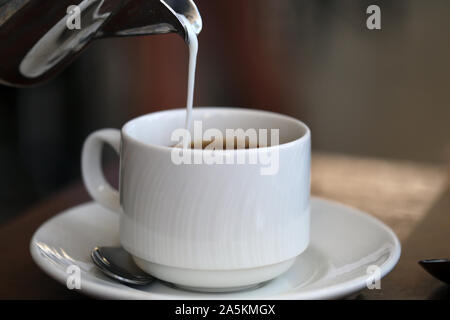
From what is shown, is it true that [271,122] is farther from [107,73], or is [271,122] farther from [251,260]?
[107,73]

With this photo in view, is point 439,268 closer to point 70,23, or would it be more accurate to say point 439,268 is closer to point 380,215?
point 380,215

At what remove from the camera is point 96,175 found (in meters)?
0.65

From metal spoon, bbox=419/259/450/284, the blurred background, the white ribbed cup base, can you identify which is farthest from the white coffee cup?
the blurred background

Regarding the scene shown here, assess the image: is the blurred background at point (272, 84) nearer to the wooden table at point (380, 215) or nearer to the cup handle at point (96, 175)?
the wooden table at point (380, 215)

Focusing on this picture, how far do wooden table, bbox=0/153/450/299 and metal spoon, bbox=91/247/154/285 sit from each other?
4 centimetres

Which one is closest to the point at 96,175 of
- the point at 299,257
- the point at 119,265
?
the point at 119,265

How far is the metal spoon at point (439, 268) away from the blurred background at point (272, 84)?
133 centimetres

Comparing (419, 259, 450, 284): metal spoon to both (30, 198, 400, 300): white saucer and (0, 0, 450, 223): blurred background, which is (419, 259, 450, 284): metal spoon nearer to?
(30, 198, 400, 300): white saucer

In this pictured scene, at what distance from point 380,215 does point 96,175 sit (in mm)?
347

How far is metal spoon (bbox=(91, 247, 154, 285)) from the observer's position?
53 cm

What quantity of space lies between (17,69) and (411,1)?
2.04 meters

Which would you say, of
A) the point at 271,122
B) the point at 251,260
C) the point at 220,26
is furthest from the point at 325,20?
the point at 251,260

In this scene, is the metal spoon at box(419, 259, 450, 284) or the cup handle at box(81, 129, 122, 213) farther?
the cup handle at box(81, 129, 122, 213)
